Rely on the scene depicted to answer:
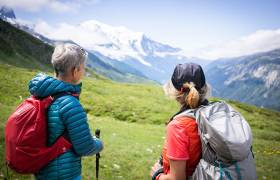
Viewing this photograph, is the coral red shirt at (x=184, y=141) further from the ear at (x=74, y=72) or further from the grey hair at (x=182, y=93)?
the ear at (x=74, y=72)

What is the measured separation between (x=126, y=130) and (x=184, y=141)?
21.0 metres

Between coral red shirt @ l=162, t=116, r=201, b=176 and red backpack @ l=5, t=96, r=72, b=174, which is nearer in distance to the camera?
coral red shirt @ l=162, t=116, r=201, b=176

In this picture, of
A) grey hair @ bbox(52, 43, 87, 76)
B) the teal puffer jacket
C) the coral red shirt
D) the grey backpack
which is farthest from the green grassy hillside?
the grey backpack

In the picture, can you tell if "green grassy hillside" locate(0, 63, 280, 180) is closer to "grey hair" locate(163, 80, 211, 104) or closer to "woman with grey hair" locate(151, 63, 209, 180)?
"woman with grey hair" locate(151, 63, 209, 180)

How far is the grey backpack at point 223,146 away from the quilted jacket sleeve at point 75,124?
2313 millimetres

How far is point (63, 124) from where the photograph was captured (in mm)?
5836

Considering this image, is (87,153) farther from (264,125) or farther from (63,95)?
(264,125)

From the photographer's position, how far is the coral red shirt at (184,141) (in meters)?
5.31

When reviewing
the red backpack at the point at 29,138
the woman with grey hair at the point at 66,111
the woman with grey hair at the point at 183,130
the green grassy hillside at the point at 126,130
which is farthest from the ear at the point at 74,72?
the green grassy hillside at the point at 126,130

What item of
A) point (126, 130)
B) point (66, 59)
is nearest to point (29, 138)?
point (66, 59)

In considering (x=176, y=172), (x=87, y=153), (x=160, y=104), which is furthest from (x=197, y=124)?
(x=160, y=104)

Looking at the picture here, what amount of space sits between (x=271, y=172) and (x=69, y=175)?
52.1ft

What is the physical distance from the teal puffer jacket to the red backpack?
137 mm

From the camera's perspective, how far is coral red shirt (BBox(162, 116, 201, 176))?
5.31 metres
